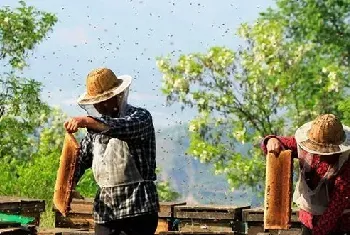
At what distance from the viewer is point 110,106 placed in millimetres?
6879

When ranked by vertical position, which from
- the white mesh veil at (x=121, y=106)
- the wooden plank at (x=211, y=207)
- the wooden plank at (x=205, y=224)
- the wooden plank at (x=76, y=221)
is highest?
the white mesh veil at (x=121, y=106)

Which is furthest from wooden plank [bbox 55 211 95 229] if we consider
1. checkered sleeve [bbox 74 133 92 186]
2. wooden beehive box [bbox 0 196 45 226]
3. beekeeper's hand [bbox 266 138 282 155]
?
beekeeper's hand [bbox 266 138 282 155]

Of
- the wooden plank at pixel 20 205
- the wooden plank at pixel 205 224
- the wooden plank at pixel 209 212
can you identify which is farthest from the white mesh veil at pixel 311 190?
the wooden plank at pixel 20 205

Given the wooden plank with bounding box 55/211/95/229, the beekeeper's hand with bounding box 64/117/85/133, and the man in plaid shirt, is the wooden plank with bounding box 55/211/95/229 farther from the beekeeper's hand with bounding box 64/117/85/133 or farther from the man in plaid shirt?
the beekeeper's hand with bounding box 64/117/85/133

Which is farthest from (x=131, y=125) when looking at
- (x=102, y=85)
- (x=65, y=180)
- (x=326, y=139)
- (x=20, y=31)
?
(x=20, y=31)

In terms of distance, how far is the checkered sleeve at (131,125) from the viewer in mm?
6609

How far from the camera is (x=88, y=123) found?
254 inches

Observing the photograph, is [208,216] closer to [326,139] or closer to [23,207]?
[23,207]

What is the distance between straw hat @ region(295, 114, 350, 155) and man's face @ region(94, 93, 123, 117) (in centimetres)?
134

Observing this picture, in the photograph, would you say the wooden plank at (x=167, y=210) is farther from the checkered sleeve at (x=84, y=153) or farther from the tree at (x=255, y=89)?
the tree at (x=255, y=89)

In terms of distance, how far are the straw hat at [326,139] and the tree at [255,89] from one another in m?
28.0

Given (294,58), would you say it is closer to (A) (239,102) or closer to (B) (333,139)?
(A) (239,102)

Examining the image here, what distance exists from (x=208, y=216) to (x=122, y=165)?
17.6 ft

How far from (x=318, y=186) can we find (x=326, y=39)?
30305 millimetres
